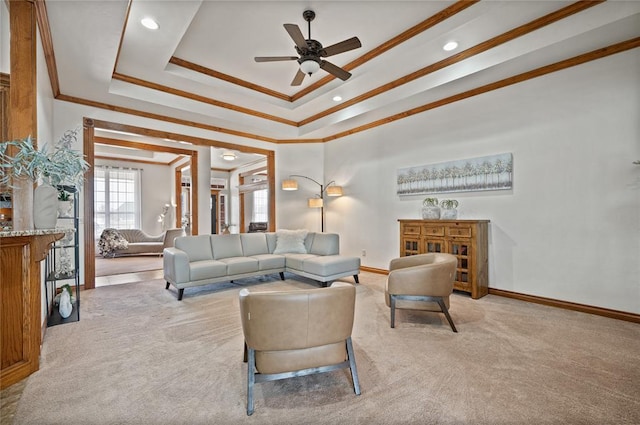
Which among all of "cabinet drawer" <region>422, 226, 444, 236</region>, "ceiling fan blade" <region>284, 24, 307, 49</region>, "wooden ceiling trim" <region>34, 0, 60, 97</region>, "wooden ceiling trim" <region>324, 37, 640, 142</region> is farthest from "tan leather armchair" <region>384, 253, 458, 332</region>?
"wooden ceiling trim" <region>34, 0, 60, 97</region>

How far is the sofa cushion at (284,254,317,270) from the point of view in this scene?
15.6 ft

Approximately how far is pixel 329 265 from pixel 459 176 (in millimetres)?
2399

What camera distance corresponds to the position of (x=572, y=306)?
3428mm

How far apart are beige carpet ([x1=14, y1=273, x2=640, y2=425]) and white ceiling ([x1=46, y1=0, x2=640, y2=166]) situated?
2.93m

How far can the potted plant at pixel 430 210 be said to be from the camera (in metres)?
4.52

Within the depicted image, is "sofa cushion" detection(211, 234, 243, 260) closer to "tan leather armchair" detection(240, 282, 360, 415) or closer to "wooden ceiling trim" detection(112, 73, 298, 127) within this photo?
"wooden ceiling trim" detection(112, 73, 298, 127)

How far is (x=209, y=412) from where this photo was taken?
67.1 inches

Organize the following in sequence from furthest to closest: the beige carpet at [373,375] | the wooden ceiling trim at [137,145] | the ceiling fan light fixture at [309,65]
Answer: the wooden ceiling trim at [137,145] < the ceiling fan light fixture at [309,65] < the beige carpet at [373,375]

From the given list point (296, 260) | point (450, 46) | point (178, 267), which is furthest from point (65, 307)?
point (450, 46)

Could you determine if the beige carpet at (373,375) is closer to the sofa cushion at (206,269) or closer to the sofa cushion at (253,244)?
the sofa cushion at (206,269)

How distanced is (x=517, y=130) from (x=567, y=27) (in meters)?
1.24

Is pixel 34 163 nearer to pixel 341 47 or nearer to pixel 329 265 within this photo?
pixel 341 47

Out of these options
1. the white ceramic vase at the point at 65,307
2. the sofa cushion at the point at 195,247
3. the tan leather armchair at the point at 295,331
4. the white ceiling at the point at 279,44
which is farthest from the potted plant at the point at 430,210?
the white ceramic vase at the point at 65,307

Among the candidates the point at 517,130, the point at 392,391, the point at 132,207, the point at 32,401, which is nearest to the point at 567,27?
the point at 517,130
